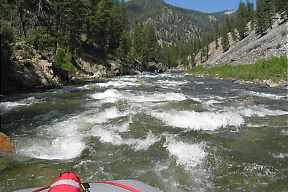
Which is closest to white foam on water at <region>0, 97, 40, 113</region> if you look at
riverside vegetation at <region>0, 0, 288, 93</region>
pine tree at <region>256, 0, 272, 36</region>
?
riverside vegetation at <region>0, 0, 288, 93</region>

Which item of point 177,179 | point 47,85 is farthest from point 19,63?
point 177,179

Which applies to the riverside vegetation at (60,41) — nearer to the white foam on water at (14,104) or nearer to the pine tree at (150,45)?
the white foam on water at (14,104)

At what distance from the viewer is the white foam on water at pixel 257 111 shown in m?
7.19

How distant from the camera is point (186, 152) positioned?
4.33 meters

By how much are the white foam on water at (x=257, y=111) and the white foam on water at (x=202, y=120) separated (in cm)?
91

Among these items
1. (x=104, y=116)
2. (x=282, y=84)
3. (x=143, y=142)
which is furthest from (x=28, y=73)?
(x=282, y=84)

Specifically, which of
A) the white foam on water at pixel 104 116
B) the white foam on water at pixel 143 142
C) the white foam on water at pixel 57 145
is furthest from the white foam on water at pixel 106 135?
the white foam on water at pixel 104 116

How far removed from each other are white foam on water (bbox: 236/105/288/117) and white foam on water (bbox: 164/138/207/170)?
12.8ft

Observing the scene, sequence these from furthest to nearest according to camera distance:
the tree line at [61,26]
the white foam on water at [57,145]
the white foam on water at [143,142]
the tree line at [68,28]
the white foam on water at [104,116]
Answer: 1. the tree line at [61,26]
2. the tree line at [68,28]
3. the white foam on water at [104,116]
4. the white foam on water at [143,142]
5. the white foam on water at [57,145]

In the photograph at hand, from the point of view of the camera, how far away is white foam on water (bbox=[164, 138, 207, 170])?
12.9ft

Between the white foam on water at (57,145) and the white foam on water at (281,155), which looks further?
the white foam on water at (57,145)

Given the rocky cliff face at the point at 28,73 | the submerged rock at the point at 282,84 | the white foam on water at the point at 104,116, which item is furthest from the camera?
the submerged rock at the point at 282,84

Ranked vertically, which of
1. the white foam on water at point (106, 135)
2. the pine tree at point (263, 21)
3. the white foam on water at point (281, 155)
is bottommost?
the white foam on water at point (281, 155)

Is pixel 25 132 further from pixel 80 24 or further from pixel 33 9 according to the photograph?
pixel 80 24
